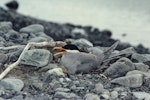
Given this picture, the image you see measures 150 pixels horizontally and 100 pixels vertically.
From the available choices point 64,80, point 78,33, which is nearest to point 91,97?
point 64,80

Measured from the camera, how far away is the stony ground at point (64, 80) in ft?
23.1

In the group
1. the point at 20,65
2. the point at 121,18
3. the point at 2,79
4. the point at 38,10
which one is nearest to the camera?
the point at 2,79

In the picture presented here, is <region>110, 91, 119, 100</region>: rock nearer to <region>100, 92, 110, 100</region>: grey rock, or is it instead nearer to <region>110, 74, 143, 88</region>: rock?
<region>100, 92, 110, 100</region>: grey rock

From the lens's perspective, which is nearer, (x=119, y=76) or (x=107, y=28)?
(x=119, y=76)

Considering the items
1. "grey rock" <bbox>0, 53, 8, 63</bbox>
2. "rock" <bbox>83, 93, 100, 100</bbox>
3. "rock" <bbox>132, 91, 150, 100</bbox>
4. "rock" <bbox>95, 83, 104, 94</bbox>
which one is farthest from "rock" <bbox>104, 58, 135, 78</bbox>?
"grey rock" <bbox>0, 53, 8, 63</bbox>

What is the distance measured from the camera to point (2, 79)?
23.9 feet

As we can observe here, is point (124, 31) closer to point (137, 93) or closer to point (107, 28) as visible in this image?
point (107, 28)

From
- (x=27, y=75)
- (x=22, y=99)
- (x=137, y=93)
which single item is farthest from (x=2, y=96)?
(x=137, y=93)

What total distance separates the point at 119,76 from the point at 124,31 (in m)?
12.6

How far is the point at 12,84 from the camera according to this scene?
7.10 meters

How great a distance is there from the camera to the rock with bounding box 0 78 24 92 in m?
7.09

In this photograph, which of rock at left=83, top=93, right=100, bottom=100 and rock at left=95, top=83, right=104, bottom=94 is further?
rock at left=95, top=83, right=104, bottom=94

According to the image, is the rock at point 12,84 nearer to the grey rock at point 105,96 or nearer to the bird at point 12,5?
the grey rock at point 105,96

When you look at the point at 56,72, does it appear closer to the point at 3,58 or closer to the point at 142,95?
the point at 3,58
